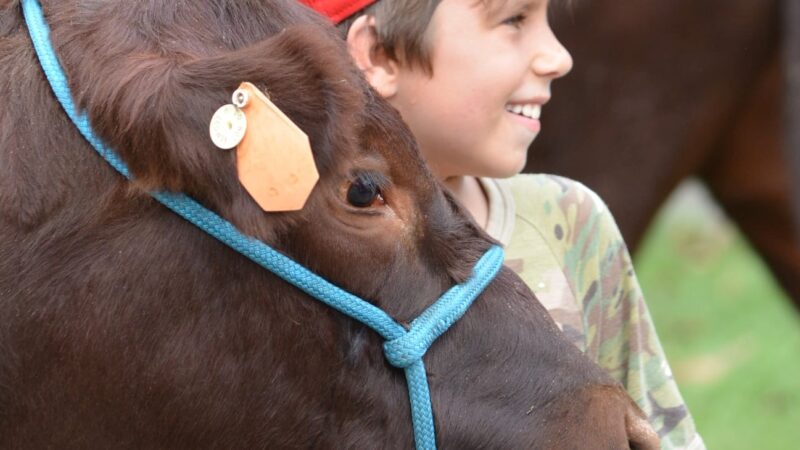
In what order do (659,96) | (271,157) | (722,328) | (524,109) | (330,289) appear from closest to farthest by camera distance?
(271,157) < (330,289) < (524,109) < (659,96) < (722,328)

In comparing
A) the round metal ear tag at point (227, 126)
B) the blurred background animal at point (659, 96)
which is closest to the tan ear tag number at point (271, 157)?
the round metal ear tag at point (227, 126)

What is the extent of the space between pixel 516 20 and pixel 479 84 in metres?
0.17

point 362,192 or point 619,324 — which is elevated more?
point 362,192

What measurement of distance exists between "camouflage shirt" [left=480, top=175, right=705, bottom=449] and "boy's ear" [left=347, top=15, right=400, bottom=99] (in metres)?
0.33

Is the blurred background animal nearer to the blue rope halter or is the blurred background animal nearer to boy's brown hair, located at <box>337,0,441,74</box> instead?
boy's brown hair, located at <box>337,0,441,74</box>

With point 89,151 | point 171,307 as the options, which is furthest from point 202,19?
point 171,307

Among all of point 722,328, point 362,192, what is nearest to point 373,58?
point 362,192

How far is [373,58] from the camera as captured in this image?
2.95 metres

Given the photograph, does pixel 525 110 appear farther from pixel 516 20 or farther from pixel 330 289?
pixel 330 289

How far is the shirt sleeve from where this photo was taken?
118 inches

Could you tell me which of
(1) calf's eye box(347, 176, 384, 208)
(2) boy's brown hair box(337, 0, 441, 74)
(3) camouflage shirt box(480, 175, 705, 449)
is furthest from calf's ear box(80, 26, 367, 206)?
(3) camouflage shirt box(480, 175, 705, 449)

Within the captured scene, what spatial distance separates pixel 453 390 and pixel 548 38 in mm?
825

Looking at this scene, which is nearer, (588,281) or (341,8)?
(341,8)

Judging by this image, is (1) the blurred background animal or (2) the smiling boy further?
(1) the blurred background animal
